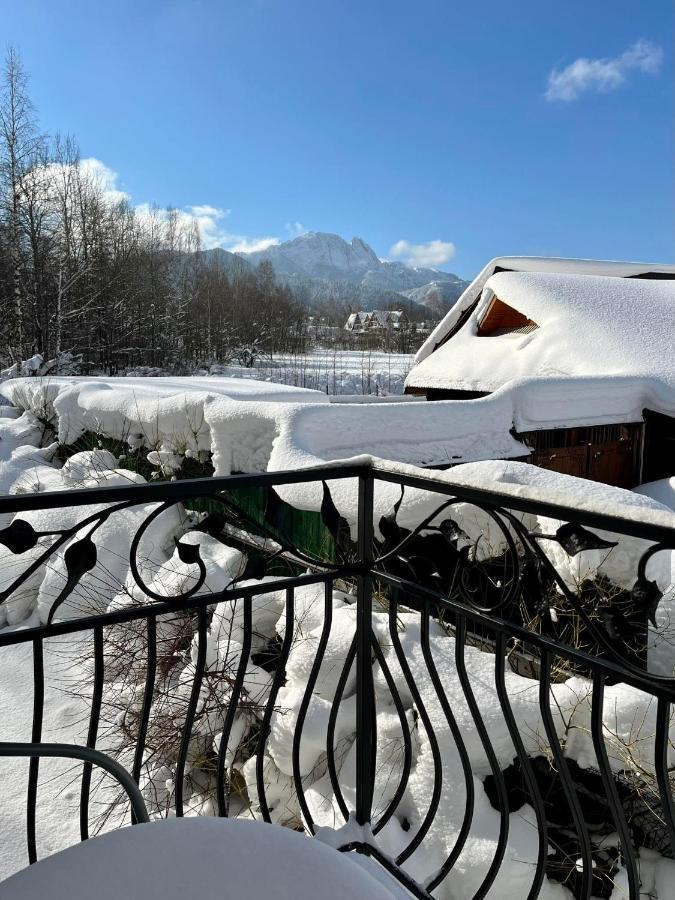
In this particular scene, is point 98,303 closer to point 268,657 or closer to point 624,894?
point 268,657

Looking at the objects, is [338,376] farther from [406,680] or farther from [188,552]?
[188,552]

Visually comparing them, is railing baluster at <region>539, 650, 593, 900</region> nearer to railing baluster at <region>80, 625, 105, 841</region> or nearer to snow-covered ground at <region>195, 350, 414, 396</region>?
railing baluster at <region>80, 625, 105, 841</region>

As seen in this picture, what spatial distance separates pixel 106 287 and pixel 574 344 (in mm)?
Answer: 15937

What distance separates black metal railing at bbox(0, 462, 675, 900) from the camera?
1.21m

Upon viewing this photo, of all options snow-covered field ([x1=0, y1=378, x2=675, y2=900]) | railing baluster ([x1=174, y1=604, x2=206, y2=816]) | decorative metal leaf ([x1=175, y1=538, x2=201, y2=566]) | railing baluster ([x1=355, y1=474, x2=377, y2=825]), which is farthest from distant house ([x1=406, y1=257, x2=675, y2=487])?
decorative metal leaf ([x1=175, y1=538, x2=201, y2=566])

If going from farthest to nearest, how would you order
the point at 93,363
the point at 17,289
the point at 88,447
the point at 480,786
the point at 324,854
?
the point at 93,363 → the point at 17,289 → the point at 88,447 → the point at 480,786 → the point at 324,854

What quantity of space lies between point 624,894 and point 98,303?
67.9 ft

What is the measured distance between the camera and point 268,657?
4180 mm

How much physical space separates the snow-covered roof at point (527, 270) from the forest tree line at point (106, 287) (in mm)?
10281

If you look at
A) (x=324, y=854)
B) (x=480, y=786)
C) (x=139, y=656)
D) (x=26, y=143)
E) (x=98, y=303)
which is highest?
(x=26, y=143)

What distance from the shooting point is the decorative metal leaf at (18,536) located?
1.11 metres

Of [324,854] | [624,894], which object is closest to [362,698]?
A: [324,854]

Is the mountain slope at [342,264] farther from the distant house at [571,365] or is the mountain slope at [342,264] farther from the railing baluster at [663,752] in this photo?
the railing baluster at [663,752]

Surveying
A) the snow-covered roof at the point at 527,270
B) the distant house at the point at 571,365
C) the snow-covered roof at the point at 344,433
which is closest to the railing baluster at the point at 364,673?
the snow-covered roof at the point at 344,433
